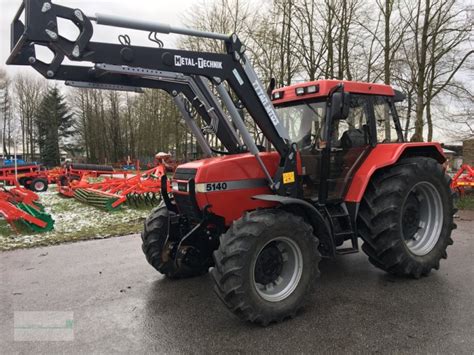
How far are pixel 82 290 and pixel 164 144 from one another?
30.4 metres

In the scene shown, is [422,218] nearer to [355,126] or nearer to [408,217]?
[408,217]

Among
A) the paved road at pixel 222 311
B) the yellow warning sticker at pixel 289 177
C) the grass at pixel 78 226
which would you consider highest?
the yellow warning sticker at pixel 289 177

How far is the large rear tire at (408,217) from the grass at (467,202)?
6.04 m

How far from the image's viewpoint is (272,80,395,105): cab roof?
4613 millimetres

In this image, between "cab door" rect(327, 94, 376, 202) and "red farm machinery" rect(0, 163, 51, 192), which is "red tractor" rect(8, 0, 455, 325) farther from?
"red farm machinery" rect(0, 163, 51, 192)

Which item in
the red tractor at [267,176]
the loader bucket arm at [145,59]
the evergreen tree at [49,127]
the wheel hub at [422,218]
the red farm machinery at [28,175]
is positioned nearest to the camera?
the loader bucket arm at [145,59]

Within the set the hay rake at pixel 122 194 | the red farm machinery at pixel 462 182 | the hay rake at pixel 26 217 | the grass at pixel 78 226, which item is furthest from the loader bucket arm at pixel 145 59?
the red farm machinery at pixel 462 182

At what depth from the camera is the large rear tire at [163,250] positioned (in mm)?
4578

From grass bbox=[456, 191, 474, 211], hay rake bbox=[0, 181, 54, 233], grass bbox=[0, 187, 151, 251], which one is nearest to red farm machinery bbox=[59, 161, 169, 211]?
grass bbox=[0, 187, 151, 251]

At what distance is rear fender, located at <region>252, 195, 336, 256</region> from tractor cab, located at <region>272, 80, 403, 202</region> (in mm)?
444

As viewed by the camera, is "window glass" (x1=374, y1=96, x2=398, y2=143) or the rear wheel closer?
"window glass" (x1=374, y1=96, x2=398, y2=143)

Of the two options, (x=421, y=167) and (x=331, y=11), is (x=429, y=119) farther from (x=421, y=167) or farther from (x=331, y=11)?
(x=421, y=167)

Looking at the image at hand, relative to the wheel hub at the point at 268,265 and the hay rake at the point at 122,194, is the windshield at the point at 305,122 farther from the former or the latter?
the hay rake at the point at 122,194

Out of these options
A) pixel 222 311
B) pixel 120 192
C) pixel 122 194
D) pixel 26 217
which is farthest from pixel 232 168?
pixel 120 192
